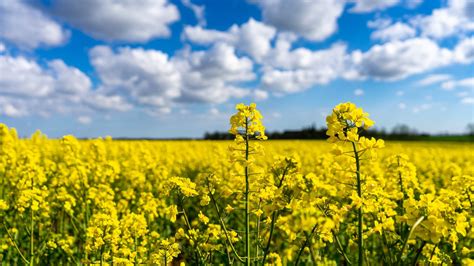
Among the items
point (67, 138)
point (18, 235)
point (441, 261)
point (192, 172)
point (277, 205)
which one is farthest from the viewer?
point (192, 172)

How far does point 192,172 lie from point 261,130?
8.26 m

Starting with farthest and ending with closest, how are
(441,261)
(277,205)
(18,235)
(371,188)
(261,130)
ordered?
(18,235) → (441,261) → (261,130) → (371,188) → (277,205)

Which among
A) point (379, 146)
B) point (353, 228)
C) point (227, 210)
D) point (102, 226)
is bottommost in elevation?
point (353, 228)

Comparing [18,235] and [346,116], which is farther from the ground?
[346,116]

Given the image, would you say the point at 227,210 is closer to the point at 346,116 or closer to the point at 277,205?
the point at 277,205

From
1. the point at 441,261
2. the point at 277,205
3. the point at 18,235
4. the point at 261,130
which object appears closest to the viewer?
the point at 277,205

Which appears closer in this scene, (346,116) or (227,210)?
(346,116)

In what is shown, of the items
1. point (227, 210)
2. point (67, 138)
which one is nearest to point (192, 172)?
point (67, 138)

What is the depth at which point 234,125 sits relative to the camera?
2.76 metres

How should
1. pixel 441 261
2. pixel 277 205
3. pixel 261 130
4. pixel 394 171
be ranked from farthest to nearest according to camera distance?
pixel 394 171 → pixel 441 261 → pixel 261 130 → pixel 277 205

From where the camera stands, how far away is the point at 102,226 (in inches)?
123

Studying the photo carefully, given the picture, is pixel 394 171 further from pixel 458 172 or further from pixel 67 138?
pixel 67 138

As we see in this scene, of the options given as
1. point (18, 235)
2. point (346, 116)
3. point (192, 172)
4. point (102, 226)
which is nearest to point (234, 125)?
point (346, 116)

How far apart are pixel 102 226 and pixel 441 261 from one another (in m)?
2.75
